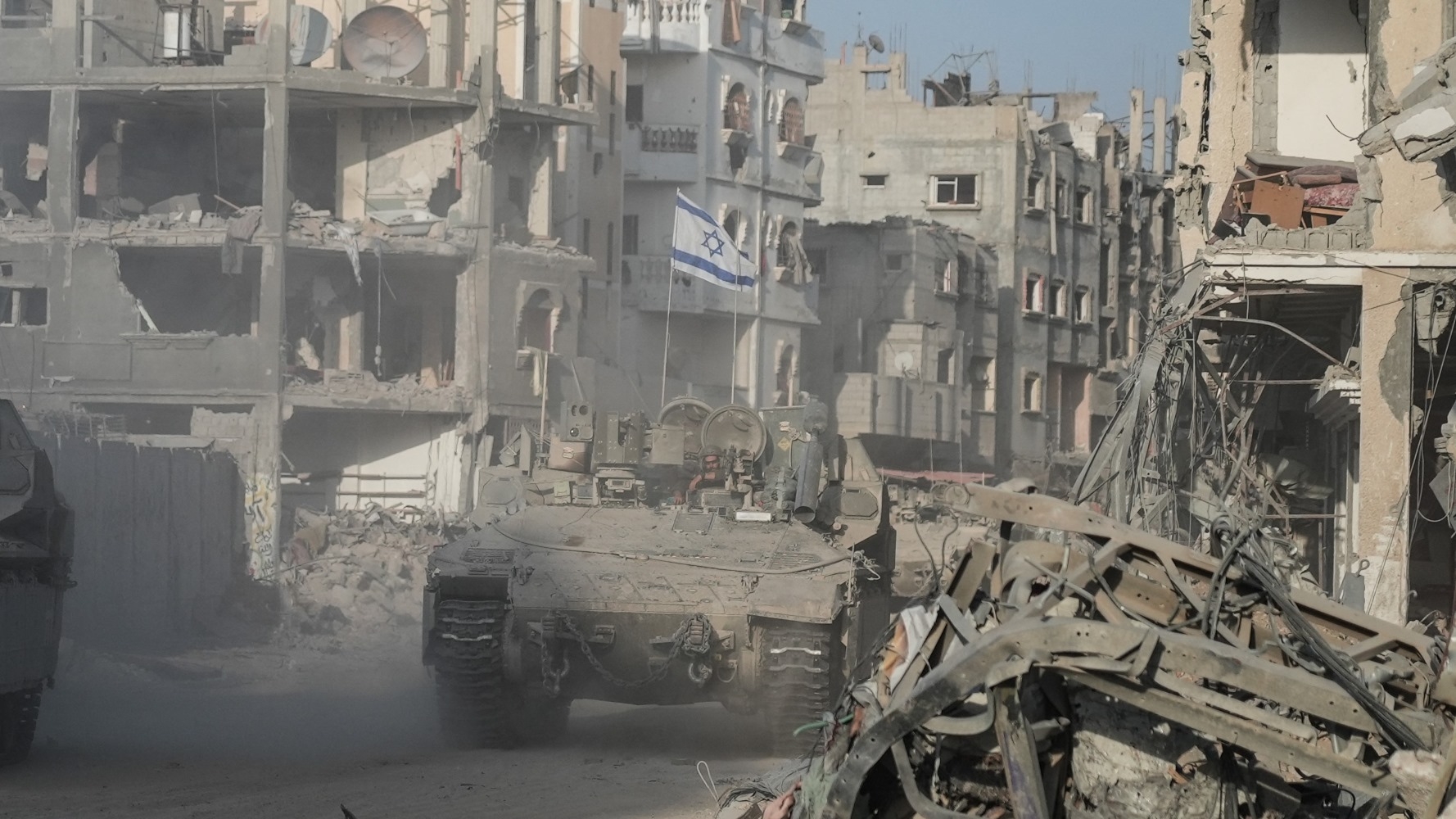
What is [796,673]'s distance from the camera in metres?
14.0

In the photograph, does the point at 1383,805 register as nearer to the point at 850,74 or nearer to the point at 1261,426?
the point at 1261,426

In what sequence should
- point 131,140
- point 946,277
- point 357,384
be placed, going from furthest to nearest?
point 946,277 → point 131,140 → point 357,384

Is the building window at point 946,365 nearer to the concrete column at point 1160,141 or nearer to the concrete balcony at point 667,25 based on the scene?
the concrete balcony at point 667,25

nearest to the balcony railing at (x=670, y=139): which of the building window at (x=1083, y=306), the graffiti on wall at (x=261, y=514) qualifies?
the building window at (x=1083, y=306)

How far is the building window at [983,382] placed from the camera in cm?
5388

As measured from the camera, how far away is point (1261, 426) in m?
20.6

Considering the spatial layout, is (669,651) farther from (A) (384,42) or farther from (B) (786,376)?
(B) (786,376)

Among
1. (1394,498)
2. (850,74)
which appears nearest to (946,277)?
(850,74)

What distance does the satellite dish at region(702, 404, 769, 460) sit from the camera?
57.7 ft

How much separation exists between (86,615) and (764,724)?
34.9 ft

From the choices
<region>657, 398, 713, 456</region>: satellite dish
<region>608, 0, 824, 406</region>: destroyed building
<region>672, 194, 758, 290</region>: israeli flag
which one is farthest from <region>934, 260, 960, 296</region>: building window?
<region>657, 398, 713, 456</region>: satellite dish

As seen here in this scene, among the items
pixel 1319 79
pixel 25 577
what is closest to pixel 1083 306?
pixel 1319 79

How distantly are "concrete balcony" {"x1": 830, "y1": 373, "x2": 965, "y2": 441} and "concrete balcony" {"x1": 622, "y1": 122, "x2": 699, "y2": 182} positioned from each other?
6.72m

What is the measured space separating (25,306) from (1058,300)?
103 ft
